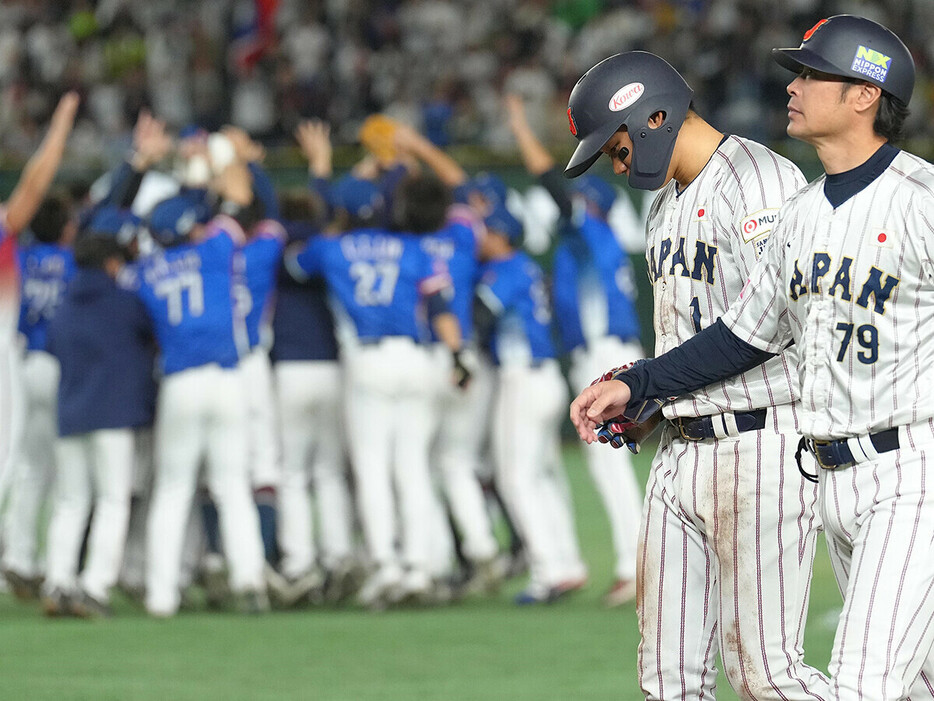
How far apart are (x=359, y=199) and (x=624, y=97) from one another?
14.9ft

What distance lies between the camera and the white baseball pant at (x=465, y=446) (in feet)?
29.4

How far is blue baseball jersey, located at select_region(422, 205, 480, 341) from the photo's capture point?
29.1 ft

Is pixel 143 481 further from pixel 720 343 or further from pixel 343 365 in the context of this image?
pixel 720 343

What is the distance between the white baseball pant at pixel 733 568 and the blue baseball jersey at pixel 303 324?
4987 mm

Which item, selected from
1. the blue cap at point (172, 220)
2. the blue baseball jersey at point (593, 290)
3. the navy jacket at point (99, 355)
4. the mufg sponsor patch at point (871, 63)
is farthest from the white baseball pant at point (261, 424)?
the mufg sponsor patch at point (871, 63)

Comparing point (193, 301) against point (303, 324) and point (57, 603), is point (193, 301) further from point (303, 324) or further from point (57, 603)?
point (57, 603)

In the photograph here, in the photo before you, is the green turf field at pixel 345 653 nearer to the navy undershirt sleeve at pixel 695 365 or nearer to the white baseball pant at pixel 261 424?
the white baseball pant at pixel 261 424

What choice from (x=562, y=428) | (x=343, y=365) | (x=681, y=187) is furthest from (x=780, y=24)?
(x=681, y=187)

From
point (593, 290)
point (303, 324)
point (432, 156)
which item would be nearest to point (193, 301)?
point (303, 324)

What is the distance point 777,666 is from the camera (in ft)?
13.6

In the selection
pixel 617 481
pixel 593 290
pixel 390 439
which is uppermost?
pixel 593 290

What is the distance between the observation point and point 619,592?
8.74 metres

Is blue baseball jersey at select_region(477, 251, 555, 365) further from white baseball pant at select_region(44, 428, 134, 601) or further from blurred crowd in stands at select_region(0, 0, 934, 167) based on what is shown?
blurred crowd in stands at select_region(0, 0, 934, 167)

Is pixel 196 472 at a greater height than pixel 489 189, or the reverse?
pixel 489 189
